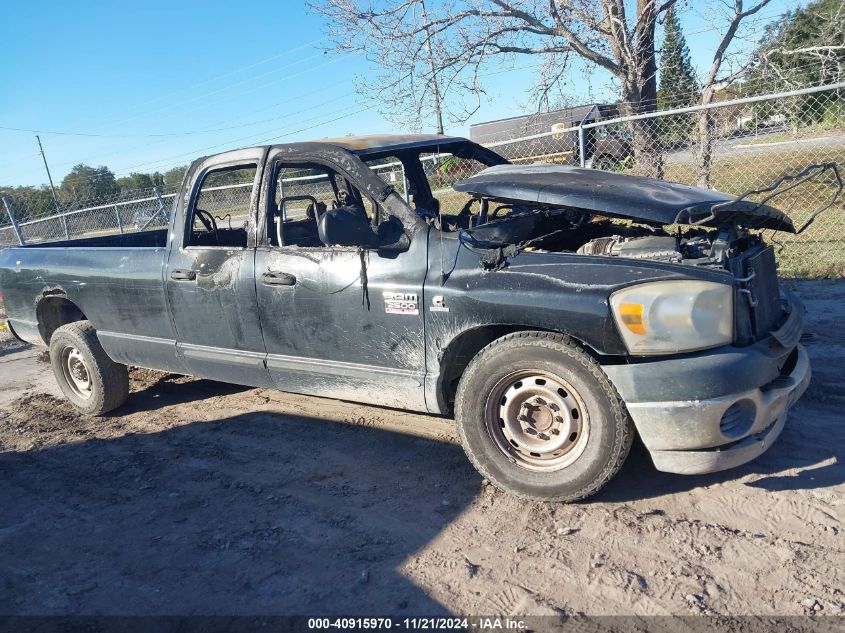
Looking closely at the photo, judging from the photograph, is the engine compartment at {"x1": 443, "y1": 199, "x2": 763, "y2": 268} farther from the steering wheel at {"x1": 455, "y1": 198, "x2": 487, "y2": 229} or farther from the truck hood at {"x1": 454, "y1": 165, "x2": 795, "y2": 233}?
the truck hood at {"x1": 454, "y1": 165, "x2": 795, "y2": 233}

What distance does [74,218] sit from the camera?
60.1ft

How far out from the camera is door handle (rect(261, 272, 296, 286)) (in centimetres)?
389

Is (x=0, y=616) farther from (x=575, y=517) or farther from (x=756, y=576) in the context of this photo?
(x=756, y=576)

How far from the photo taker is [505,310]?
318cm

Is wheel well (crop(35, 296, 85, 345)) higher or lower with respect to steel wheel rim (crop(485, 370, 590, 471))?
higher

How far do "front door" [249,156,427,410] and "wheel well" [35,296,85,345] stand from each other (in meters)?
2.58

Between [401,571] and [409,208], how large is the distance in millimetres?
1906

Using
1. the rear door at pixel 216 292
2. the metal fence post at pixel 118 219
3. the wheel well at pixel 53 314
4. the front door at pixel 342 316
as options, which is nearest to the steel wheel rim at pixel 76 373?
the wheel well at pixel 53 314

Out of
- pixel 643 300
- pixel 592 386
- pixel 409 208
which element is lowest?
pixel 592 386

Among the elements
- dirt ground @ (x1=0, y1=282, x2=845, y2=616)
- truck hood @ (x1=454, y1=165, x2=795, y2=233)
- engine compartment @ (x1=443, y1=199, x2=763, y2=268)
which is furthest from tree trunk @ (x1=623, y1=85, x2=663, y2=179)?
truck hood @ (x1=454, y1=165, x2=795, y2=233)

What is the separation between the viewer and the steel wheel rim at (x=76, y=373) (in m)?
5.39

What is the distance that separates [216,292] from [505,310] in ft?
6.85

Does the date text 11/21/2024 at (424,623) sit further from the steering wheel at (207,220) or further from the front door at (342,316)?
the steering wheel at (207,220)

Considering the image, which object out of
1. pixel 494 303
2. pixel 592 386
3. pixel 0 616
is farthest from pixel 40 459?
pixel 592 386
